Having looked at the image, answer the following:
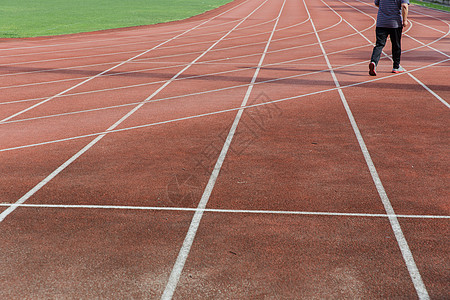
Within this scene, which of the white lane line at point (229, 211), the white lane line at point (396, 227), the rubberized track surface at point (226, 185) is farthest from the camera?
the white lane line at point (229, 211)

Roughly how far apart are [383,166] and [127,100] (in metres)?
5.08

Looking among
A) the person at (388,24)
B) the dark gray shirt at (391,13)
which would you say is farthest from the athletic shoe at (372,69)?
the dark gray shirt at (391,13)

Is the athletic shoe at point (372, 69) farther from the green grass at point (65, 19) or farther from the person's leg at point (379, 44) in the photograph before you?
the green grass at point (65, 19)

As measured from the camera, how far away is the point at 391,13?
1085 cm

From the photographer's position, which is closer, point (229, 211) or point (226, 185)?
point (229, 211)

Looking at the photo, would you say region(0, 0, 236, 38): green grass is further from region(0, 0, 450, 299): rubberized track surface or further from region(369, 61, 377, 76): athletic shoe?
region(369, 61, 377, 76): athletic shoe

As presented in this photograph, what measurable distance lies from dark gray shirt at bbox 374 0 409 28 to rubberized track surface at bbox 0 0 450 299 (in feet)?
3.49

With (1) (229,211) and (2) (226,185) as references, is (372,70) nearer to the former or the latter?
(2) (226,185)

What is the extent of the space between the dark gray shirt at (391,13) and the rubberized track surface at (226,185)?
1.06 metres

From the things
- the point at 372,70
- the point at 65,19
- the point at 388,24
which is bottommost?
the point at 65,19

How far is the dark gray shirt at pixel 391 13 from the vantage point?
10.8 metres

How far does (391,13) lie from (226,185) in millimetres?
7245

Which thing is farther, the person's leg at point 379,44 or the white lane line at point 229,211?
the person's leg at point 379,44

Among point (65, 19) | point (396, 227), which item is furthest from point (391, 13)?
point (65, 19)
